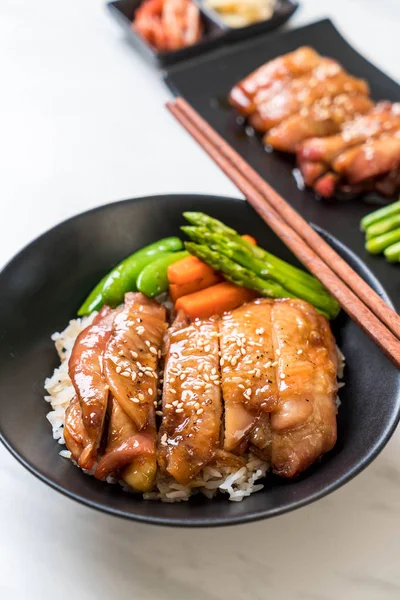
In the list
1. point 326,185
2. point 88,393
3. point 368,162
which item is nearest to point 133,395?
point 88,393

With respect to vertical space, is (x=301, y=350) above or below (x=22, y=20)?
below

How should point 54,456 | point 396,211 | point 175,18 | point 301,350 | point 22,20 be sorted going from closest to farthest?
point 54,456
point 301,350
point 396,211
point 175,18
point 22,20

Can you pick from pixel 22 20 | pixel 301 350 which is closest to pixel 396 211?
pixel 301 350

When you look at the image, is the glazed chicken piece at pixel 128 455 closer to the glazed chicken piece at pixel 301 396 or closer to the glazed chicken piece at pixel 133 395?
the glazed chicken piece at pixel 133 395

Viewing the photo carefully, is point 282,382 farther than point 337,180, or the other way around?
point 337,180

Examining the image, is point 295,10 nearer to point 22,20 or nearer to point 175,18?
point 175,18

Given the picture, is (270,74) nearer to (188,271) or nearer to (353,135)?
(353,135)
